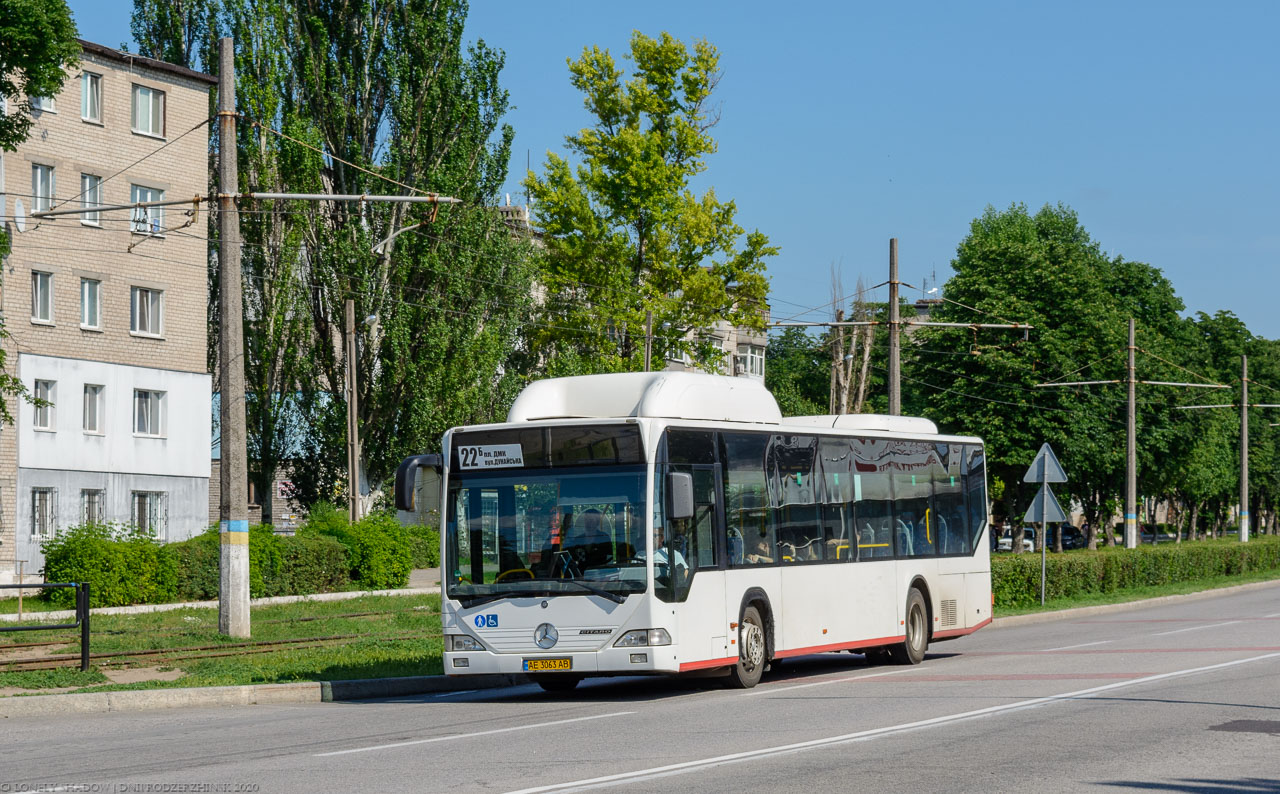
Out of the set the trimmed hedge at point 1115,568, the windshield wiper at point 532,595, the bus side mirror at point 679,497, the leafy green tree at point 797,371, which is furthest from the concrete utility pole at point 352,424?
the leafy green tree at point 797,371

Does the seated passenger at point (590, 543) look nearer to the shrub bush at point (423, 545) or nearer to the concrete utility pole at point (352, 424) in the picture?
the concrete utility pole at point (352, 424)

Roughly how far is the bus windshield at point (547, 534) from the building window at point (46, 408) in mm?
32441

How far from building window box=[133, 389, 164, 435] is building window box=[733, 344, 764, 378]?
157 ft

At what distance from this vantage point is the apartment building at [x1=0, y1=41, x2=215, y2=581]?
45.0 m

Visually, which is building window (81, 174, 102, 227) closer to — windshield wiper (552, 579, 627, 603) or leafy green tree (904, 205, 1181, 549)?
leafy green tree (904, 205, 1181, 549)

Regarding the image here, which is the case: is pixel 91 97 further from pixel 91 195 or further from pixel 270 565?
pixel 270 565

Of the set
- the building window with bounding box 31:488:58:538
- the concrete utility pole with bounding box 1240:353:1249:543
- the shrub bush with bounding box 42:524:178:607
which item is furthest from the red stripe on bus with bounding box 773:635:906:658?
the concrete utility pole with bounding box 1240:353:1249:543

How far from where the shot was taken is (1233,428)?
81750mm

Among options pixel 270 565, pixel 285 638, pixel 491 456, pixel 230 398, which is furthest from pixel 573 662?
pixel 270 565

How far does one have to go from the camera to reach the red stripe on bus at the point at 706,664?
51.9 ft

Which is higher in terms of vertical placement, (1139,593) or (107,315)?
(107,315)

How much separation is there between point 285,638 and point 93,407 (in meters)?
25.1

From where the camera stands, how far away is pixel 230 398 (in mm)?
23422

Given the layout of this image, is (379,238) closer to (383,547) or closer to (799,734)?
(383,547)
